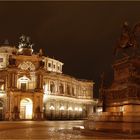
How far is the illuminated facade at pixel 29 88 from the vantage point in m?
83.2

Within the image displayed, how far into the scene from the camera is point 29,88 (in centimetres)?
8769

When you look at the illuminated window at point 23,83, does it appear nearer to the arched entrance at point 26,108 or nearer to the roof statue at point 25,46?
the arched entrance at point 26,108

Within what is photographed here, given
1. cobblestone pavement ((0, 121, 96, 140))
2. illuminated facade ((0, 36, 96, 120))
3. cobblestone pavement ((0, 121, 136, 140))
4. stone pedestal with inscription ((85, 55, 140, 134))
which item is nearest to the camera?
cobblestone pavement ((0, 121, 136, 140))

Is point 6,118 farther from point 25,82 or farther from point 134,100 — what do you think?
point 134,100

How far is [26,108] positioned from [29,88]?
5.09 metres

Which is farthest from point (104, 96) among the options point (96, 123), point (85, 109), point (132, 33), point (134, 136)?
point (85, 109)

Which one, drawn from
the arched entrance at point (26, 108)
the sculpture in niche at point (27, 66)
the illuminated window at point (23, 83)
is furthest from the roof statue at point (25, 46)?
the arched entrance at point (26, 108)

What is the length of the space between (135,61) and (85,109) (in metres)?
90.3

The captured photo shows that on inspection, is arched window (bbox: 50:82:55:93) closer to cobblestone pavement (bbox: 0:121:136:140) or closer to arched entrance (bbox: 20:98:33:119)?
arched entrance (bbox: 20:98:33:119)

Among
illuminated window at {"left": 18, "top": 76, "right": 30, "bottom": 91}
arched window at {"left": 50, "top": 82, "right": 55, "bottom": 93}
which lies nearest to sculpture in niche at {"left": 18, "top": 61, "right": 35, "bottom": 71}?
illuminated window at {"left": 18, "top": 76, "right": 30, "bottom": 91}

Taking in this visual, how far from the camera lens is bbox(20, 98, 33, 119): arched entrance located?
85000mm

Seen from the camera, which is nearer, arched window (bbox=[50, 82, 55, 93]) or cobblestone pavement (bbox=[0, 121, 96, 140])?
cobblestone pavement (bbox=[0, 121, 96, 140])

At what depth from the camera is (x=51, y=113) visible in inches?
3625

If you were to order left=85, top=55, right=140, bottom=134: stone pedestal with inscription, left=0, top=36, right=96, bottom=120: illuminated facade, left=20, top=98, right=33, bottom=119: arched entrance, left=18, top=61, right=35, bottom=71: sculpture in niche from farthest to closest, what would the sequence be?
left=18, top=61, right=35, bottom=71: sculpture in niche
left=20, top=98, right=33, bottom=119: arched entrance
left=0, top=36, right=96, bottom=120: illuminated facade
left=85, top=55, right=140, bottom=134: stone pedestal with inscription
